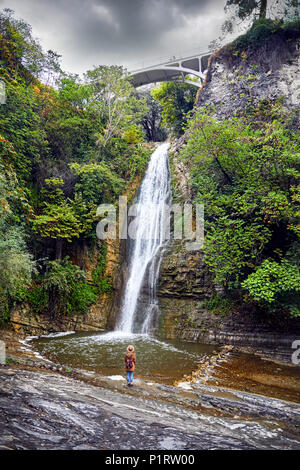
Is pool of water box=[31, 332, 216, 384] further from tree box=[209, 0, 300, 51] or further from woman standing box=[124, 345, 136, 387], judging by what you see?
tree box=[209, 0, 300, 51]

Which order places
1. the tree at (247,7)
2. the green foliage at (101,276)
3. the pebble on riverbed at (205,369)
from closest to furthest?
the pebble on riverbed at (205,369) → the green foliage at (101,276) → the tree at (247,7)

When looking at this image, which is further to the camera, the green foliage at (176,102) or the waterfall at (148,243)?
the green foliage at (176,102)

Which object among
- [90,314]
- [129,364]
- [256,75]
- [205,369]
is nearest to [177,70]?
[256,75]

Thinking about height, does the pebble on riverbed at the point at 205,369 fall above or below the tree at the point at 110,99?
below

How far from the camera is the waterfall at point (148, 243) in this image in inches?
508

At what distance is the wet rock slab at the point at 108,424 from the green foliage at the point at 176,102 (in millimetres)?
22397

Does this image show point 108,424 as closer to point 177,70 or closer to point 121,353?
point 121,353

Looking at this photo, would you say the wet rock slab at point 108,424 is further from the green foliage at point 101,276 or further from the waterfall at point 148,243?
the green foliage at point 101,276

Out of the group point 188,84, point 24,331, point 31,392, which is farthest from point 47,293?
point 188,84

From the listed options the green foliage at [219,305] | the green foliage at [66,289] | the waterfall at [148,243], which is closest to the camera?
the green foliage at [219,305]

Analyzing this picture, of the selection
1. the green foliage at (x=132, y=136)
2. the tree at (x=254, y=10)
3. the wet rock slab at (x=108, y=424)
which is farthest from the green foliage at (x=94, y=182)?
the tree at (x=254, y=10)

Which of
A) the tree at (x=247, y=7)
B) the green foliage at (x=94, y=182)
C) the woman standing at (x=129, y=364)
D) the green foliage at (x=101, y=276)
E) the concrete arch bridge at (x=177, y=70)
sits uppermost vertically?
the concrete arch bridge at (x=177, y=70)

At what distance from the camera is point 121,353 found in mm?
8820

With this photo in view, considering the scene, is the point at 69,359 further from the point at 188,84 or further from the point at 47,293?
the point at 188,84
